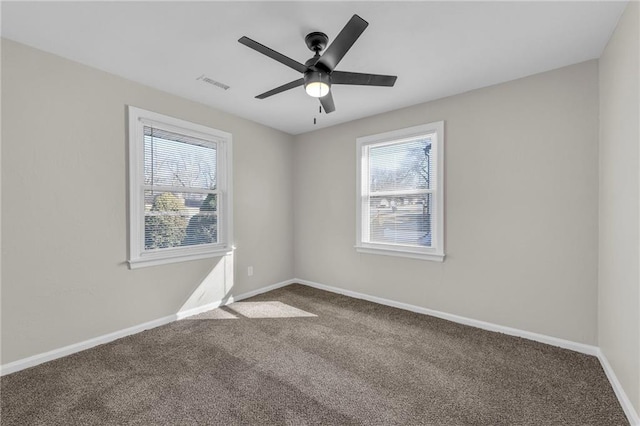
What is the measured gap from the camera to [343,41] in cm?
163

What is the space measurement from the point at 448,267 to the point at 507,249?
1.98 ft

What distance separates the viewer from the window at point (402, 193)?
3.17m

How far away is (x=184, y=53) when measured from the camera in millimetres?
2262

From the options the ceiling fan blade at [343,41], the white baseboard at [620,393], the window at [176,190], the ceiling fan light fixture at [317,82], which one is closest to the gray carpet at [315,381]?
the white baseboard at [620,393]

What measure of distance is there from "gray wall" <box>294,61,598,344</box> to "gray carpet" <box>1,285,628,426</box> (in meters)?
0.36

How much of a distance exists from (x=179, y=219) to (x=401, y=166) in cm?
275

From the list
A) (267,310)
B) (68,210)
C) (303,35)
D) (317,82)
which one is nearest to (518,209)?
(317,82)

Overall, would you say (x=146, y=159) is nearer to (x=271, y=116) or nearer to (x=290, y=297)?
(x=271, y=116)

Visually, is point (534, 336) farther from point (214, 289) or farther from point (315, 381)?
point (214, 289)

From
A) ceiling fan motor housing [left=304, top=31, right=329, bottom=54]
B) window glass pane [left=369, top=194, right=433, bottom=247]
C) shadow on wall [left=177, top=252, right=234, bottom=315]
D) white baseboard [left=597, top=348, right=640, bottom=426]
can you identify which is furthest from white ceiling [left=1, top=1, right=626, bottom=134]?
white baseboard [left=597, top=348, right=640, bottom=426]

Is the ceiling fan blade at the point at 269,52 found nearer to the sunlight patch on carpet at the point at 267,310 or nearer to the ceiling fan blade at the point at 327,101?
the ceiling fan blade at the point at 327,101

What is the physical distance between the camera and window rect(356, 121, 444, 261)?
10.4 ft

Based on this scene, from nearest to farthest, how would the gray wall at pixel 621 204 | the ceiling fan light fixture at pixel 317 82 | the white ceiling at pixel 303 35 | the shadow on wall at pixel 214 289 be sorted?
the gray wall at pixel 621 204 → the white ceiling at pixel 303 35 → the ceiling fan light fixture at pixel 317 82 → the shadow on wall at pixel 214 289

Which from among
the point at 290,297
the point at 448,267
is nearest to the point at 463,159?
the point at 448,267
